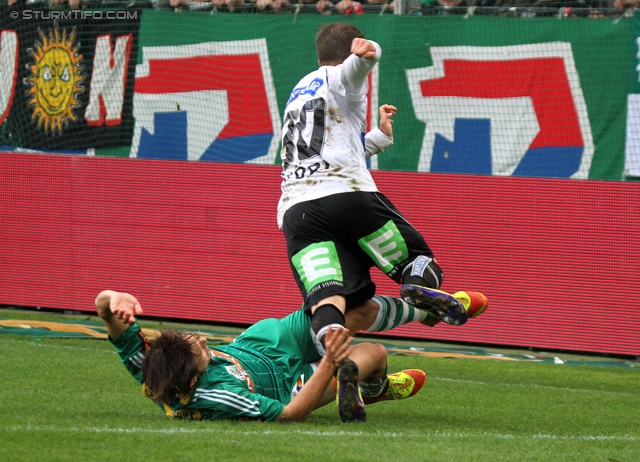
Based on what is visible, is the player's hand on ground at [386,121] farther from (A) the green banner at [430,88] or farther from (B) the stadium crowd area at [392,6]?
(B) the stadium crowd area at [392,6]

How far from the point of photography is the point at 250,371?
511 cm

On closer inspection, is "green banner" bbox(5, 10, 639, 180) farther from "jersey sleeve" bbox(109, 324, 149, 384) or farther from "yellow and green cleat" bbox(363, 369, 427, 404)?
"jersey sleeve" bbox(109, 324, 149, 384)

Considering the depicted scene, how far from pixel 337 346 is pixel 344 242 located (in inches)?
37.2

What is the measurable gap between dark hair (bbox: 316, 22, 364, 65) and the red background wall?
4.28 metres

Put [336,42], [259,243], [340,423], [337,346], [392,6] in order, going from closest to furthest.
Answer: [337,346] < [340,423] < [336,42] < [392,6] < [259,243]

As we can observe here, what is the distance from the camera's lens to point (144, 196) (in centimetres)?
1080

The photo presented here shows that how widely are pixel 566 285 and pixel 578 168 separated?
1124 mm

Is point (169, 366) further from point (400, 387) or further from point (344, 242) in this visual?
point (400, 387)

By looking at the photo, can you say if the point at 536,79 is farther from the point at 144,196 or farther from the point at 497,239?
the point at 144,196

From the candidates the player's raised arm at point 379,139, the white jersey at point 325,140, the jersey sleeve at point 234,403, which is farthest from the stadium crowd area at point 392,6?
the jersey sleeve at point 234,403

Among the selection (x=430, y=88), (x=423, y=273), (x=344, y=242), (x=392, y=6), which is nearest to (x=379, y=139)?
(x=344, y=242)

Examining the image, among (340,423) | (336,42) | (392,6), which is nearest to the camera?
(340,423)

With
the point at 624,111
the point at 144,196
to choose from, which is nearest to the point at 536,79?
the point at 624,111

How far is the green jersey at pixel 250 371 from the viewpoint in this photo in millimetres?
4852
